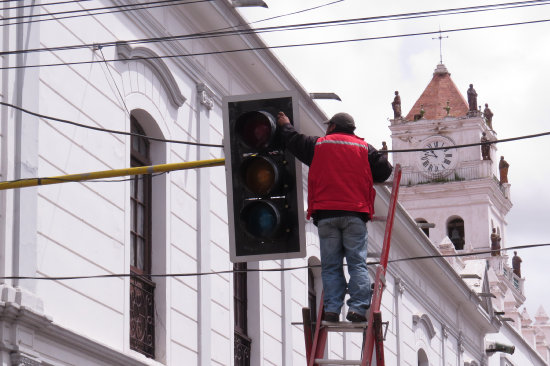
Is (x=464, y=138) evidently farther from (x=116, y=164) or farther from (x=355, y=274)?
(x=355, y=274)

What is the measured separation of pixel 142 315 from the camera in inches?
719

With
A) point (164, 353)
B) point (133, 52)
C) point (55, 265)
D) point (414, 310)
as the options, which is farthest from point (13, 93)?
point (414, 310)

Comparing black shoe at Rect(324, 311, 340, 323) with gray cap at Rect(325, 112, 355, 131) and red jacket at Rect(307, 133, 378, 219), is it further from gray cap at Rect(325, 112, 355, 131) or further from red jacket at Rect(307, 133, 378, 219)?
gray cap at Rect(325, 112, 355, 131)

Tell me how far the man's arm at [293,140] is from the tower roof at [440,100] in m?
73.6

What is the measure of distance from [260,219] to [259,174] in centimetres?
33

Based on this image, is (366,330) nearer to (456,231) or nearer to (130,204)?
(130,204)

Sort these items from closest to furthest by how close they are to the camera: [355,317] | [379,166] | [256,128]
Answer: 1. [256,128]
2. [355,317]
3. [379,166]

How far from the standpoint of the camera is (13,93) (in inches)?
609

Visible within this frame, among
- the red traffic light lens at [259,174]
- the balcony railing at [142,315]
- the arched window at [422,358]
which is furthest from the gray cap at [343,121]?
the arched window at [422,358]

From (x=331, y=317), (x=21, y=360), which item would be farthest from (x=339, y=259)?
(x=21, y=360)

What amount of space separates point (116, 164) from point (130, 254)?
3.95 ft

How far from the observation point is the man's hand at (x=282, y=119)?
1111 cm

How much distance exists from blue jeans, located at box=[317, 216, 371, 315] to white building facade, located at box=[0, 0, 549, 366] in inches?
84.9

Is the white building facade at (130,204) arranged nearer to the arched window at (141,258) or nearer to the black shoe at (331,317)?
the arched window at (141,258)
